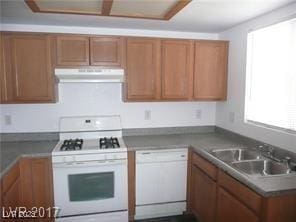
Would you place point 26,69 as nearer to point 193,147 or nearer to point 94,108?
point 94,108

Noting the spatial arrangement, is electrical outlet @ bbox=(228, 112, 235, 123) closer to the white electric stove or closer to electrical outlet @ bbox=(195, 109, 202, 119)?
electrical outlet @ bbox=(195, 109, 202, 119)

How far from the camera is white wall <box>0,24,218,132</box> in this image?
287 cm

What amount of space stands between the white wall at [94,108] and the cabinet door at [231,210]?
1.39 m

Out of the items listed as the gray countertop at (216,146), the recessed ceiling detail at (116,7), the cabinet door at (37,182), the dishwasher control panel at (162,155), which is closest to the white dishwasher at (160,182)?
the dishwasher control panel at (162,155)

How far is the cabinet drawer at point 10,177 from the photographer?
1.91 metres

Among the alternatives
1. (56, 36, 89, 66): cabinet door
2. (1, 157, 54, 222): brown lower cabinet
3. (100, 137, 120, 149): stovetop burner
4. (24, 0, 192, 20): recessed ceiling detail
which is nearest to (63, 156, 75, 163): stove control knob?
(1, 157, 54, 222): brown lower cabinet

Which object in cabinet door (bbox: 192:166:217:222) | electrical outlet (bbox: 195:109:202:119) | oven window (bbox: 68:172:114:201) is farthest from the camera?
electrical outlet (bbox: 195:109:202:119)

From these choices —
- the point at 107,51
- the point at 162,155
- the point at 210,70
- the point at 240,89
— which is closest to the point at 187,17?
the point at 210,70

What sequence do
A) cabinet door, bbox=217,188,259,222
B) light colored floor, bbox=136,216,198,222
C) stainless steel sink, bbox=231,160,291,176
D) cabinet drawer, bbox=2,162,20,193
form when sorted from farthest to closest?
light colored floor, bbox=136,216,198,222 → stainless steel sink, bbox=231,160,291,176 → cabinet drawer, bbox=2,162,20,193 → cabinet door, bbox=217,188,259,222

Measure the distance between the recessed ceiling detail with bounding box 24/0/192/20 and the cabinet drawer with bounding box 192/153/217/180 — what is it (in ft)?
4.87

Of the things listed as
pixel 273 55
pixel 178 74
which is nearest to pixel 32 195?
pixel 178 74

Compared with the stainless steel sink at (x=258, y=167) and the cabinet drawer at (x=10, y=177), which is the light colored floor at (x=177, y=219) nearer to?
the stainless steel sink at (x=258, y=167)

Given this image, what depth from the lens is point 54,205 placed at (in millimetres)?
2494

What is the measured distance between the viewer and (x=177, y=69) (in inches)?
115
